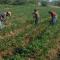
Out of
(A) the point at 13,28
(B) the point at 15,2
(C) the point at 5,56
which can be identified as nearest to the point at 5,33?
(A) the point at 13,28

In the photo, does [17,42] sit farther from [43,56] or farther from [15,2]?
[15,2]

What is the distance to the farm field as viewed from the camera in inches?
821

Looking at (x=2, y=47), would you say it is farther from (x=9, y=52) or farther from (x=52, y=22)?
(x=52, y=22)

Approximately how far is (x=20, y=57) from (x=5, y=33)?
16.4 feet

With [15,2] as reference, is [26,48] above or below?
above

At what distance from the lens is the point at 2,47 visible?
70.2 feet

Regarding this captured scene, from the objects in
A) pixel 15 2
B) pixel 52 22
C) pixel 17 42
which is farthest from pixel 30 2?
pixel 17 42

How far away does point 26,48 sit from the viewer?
2161 centimetres

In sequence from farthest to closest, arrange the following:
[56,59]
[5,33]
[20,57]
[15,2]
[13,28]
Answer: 1. [15,2]
2. [13,28]
3. [5,33]
4. [56,59]
5. [20,57]

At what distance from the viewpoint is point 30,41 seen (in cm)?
2328

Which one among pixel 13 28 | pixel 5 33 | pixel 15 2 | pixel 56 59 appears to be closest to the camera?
pixel 56 59

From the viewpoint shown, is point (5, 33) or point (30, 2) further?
point (30, 2)

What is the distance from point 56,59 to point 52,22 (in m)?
6.06

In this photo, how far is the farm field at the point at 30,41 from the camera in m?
20.9
